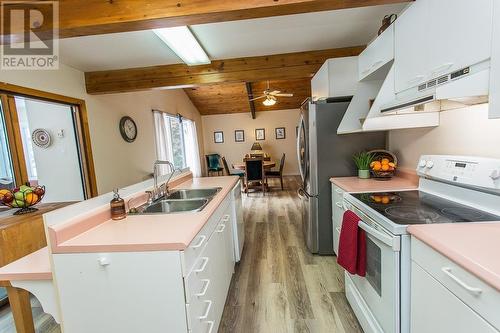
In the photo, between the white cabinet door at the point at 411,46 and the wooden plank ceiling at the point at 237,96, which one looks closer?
the white cabinet door at the point at 411,46

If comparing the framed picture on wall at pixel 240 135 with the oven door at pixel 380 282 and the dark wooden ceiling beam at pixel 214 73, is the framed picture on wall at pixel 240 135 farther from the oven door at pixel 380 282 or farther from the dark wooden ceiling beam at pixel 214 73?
the oven door at pixel 380 282

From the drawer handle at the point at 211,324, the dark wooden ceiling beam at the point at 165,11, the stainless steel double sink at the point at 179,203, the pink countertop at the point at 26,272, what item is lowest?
the drawer handle at the point at 211,324

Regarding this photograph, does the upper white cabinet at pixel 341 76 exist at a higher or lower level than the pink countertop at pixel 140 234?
higher

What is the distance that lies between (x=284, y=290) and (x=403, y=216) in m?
1.27

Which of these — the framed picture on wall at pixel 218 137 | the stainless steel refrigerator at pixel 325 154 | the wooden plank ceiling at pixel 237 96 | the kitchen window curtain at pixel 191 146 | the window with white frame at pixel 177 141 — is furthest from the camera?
the framed picture on wall at pixel 218 137

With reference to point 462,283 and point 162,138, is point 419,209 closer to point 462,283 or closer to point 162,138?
point 462,283

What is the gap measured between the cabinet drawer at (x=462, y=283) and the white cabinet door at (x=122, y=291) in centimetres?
103

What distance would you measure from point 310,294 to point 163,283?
4.60ft

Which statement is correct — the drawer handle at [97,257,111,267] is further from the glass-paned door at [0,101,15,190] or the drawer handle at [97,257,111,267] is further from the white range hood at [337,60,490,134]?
the glass-paned door at [0,101,15,190]

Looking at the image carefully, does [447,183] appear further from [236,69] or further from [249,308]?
[236,69]

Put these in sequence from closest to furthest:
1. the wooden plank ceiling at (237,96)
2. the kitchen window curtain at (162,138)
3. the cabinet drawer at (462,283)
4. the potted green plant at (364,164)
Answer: the cabinet drawer at (462,283) → the potted green plant at (364,164) → the kitchen window curtain at (162,138) → the wooden plank ceiling at (237,96)

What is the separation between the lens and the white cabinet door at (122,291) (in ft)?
3.58

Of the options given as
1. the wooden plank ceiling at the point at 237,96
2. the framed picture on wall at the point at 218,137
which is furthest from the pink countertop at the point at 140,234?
the framed picture on wall at the point at 218,137

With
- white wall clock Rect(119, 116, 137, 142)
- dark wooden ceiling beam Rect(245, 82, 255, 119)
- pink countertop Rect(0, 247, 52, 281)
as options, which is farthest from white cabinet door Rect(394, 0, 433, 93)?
dark wooden ceiling beam Rect(245, 82, 255, 119)
